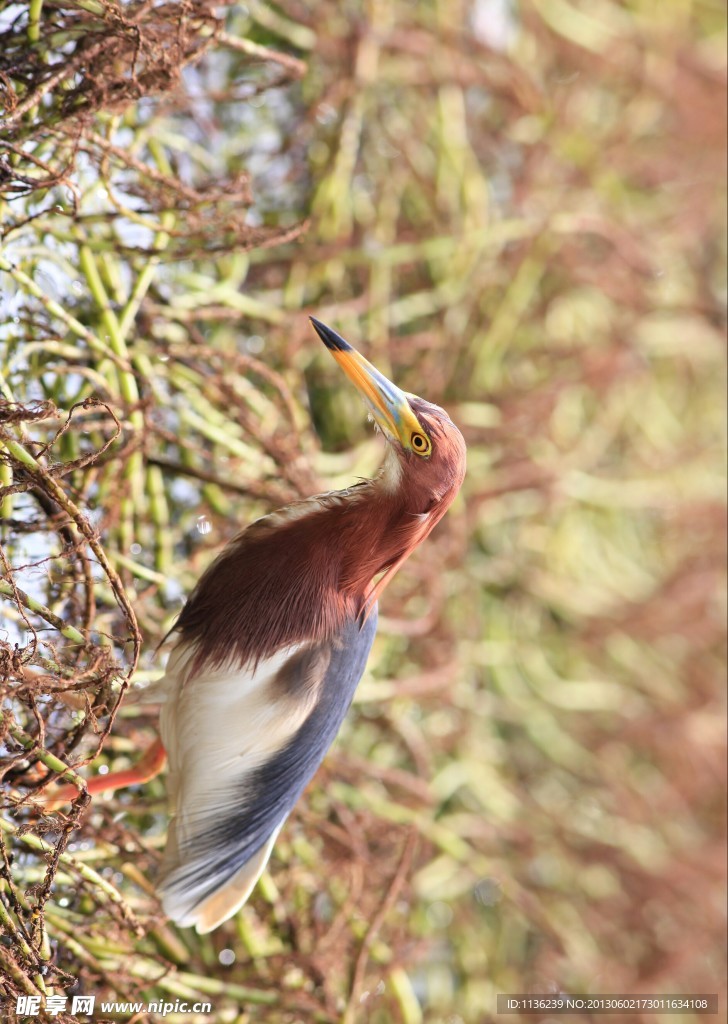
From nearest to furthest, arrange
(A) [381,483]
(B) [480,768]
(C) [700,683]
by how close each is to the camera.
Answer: (A) [381,483] → (B) [480,768] → (C) [700,683]

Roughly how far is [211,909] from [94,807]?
0.12 meters

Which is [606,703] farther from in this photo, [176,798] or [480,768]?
[176,798]

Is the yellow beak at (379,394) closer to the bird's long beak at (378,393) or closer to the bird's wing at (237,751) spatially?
the bird's long beak at (378,393)

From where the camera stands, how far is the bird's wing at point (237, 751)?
1.66 feet

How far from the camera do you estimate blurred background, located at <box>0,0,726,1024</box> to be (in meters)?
0.57

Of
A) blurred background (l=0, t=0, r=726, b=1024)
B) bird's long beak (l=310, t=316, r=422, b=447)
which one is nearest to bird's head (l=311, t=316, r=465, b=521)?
bird's long beak (l=310, t=316, r=422, b=447)

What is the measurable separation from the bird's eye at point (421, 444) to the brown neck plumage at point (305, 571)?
0.03 metres

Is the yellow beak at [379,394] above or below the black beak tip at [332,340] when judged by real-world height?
below

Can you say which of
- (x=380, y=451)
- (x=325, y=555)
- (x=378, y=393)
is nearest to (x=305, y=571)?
(x=325, y=555)

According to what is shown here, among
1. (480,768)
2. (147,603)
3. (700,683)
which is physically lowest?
(700,683)

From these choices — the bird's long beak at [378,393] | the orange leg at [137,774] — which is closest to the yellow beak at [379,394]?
the bird's long beak at [378,393]

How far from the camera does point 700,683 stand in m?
1.48

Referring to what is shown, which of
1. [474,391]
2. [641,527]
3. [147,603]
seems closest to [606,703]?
[641,527]

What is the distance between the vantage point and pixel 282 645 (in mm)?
506
